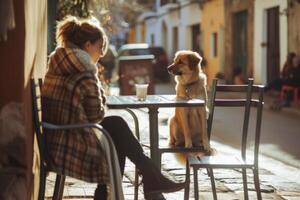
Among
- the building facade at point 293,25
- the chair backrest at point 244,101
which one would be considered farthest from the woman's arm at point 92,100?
the building facade at point 293,25

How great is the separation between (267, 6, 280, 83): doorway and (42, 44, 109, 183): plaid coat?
18.9m

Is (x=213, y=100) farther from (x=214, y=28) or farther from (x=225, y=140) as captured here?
(x=214, y=28)

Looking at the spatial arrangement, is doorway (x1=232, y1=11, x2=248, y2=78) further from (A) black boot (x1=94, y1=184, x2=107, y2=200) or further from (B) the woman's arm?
(B) the woman's arm

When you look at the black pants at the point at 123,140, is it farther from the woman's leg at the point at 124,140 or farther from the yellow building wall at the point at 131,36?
the yellow building wall at the point at 131,36

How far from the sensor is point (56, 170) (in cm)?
449

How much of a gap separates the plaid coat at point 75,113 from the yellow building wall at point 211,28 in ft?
78.8

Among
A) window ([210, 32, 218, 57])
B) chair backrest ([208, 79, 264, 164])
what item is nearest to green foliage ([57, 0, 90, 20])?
chair backrest ([208, 79, 264, 164])

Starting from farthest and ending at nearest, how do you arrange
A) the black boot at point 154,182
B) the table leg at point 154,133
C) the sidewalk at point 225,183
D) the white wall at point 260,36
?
the white wall at point 260,36 < the sidewalk at point 225,183 < the table leg at point 154,133 < the black boot at point 154,182

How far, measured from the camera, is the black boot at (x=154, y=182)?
4777mm

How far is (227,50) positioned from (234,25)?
1077 millimetres

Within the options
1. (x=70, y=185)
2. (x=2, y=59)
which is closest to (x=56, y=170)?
(x=2, y=59)

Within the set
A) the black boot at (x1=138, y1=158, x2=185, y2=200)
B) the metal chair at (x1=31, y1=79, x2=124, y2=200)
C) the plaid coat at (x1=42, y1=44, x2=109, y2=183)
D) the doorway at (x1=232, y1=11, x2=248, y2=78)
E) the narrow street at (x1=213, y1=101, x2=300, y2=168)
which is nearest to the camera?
the metal chair at (x1=31, y1=79, x2=124, y2=200)

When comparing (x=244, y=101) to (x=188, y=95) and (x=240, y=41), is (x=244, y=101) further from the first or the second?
(x=240, y=41)

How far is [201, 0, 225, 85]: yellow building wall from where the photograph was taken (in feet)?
95.9
